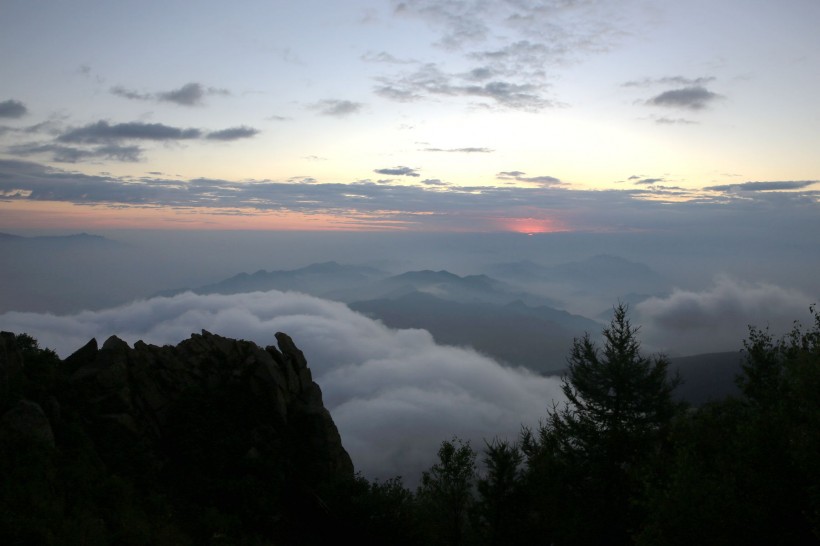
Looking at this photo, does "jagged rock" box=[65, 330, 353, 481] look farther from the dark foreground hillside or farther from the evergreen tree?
the evergreen tree

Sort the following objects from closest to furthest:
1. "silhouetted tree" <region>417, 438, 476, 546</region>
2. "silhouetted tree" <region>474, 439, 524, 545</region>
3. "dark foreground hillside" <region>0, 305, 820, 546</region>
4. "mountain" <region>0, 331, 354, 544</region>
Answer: "dark foreground hillside" <region>0, 305, 820, 546</region> < "mountain" <region>0, 331, 354, 544</region> < "silhouetted tree" <region>474, 439, 524, 545</region> < "silhouetted tree" <region>417, 438, 476, 546</region>

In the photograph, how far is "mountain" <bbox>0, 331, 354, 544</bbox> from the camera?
22.7 meters

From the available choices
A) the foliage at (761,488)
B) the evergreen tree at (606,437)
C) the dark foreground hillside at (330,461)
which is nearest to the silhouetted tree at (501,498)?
the dark foreground hillside at (330,461)

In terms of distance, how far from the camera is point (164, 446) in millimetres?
32281

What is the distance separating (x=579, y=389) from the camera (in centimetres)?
3484

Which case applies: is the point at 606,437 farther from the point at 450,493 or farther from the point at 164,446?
the point at 164,446

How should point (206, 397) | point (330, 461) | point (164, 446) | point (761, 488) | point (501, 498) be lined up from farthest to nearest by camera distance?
point (501, 498) < point (330, 461) < point (206, 397) < point (164, 446) < point (761, 488)

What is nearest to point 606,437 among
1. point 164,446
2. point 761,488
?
point 761,488

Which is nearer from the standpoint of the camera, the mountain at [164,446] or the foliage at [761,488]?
the foliage at [761,488]

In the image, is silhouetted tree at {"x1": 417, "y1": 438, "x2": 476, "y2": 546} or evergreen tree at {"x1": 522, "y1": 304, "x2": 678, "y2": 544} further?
silhouetted tree at {"x1": 417, "y1": 438, "x2": 476, "y2": 546}

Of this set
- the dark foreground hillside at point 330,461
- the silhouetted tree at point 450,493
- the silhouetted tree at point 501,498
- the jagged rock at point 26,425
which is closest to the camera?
the dark foreground hillside at point 330,461

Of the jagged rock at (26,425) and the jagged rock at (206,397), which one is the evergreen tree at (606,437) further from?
the jagged rock at (26,425)

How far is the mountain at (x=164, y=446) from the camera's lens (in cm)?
2272

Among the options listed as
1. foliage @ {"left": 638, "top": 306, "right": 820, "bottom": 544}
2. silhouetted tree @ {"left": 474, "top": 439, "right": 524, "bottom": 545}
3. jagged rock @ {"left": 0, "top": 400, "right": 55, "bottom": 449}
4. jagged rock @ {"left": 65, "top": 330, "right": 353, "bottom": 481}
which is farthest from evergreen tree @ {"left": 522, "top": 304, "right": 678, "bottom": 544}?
jagged rock @ {"left": 0, "top": 400, "right": 55, "bottom": 449}
